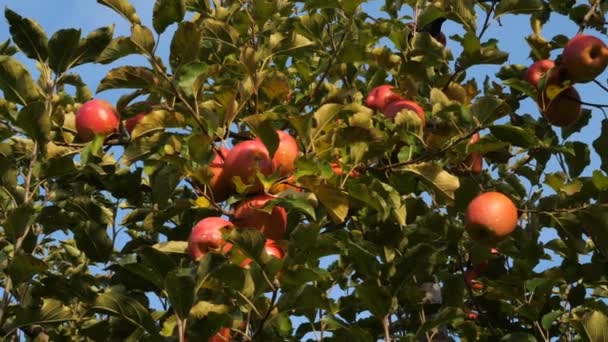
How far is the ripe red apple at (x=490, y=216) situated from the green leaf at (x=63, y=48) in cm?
147

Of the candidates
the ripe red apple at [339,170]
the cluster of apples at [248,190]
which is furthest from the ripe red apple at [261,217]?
the ripe red apple at [339,170]

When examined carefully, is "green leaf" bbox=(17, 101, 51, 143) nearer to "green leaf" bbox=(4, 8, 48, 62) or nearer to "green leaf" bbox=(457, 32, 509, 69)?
"green leaf" bbox=(4, 8, 48, 62)

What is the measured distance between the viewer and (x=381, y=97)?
3059 mm

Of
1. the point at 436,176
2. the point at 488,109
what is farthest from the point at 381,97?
the point at 488,109

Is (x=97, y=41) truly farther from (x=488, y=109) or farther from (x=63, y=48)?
(x=488, y=109)

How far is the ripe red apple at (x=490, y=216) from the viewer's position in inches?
102

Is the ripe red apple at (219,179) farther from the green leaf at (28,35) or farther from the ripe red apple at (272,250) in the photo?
the green leaf at (28,35)

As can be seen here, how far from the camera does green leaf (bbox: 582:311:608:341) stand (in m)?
2.32

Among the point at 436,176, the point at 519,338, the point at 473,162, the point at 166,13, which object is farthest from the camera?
the point at 473,162

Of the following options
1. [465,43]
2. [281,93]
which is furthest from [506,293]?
[281,93]

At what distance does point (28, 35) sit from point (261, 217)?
1003 mm

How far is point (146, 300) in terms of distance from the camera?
8.91 ft

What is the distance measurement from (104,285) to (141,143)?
3.68ft

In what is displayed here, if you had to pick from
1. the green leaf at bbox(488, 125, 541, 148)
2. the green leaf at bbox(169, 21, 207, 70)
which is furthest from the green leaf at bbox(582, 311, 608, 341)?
the green leaf at bbox(169, 21, 207, 70)
